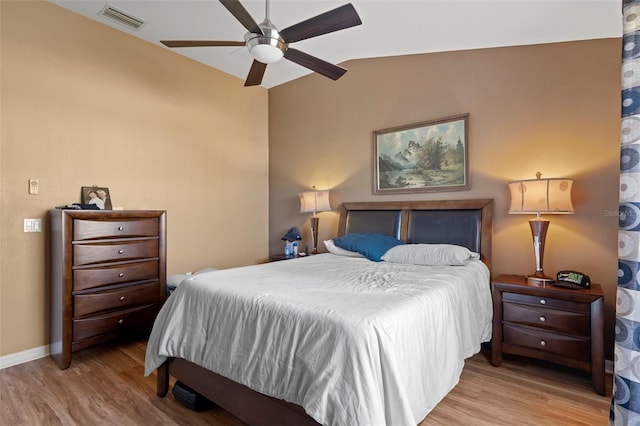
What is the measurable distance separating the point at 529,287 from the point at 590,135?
133 centimetres

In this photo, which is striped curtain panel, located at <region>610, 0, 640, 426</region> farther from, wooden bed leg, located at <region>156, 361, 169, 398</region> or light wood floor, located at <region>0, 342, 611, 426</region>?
wooden bed leg, located at <region>156, 361, 169, 398</region>

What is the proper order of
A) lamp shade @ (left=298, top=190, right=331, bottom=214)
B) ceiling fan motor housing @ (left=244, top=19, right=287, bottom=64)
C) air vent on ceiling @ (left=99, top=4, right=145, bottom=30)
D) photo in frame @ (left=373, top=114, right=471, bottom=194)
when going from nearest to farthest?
ceiling fan motor housing @ (left=244, top=19, right=287, bottom=64)
air vent on ceiling @ (left=99, top=4, right=145, bottom=30)
photo in frame @ (left=373, top=114, right=471, bottom=194)
lamp shade @ (left=298, top=190, right=331, bottom=214)

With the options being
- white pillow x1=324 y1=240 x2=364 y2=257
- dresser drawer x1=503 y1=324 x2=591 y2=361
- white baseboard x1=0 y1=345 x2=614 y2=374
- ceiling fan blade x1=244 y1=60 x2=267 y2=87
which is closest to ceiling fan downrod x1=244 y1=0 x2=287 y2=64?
ceiling fan blade x1=244 y1=60 x2=267 y2=87

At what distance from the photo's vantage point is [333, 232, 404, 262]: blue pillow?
9.99 ft

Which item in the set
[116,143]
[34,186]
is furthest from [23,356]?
[116,143]

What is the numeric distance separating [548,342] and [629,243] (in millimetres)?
1405

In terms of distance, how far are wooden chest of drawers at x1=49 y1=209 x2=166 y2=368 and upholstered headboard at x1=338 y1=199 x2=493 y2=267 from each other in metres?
2.13

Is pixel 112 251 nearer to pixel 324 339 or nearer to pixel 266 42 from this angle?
pixel 266 42

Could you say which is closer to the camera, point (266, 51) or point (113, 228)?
point (266, 51)

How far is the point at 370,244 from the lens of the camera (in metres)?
3.12

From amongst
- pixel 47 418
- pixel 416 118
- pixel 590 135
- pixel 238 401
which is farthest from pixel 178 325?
pixel 590 135

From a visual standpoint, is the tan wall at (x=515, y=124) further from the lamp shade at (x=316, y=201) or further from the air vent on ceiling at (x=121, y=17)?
the air vent on ceiling at (x=121, y=17)

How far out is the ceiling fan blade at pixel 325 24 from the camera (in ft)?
6.30

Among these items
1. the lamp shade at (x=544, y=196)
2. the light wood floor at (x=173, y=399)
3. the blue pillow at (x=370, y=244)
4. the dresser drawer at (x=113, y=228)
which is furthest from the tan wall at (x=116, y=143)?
the lamp shade at (x=544, y=196)
